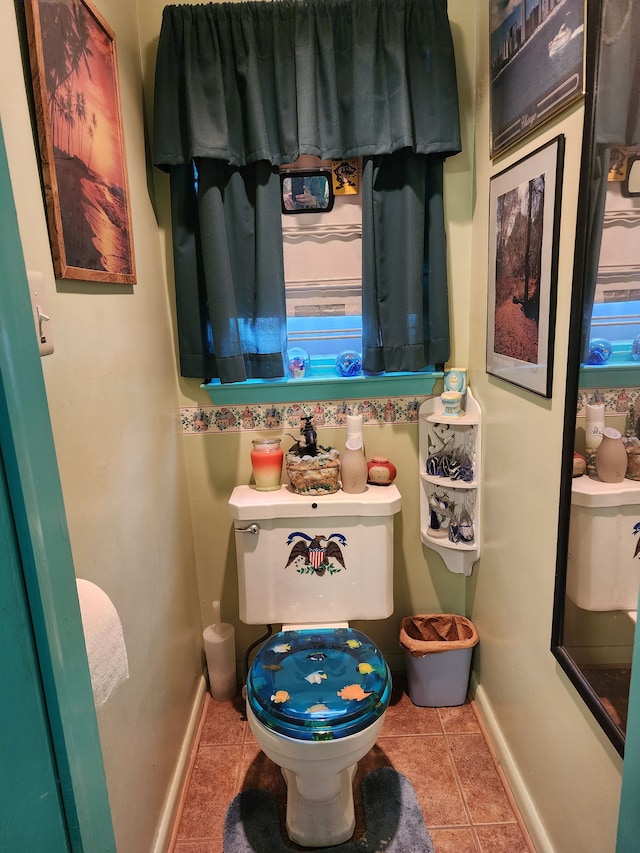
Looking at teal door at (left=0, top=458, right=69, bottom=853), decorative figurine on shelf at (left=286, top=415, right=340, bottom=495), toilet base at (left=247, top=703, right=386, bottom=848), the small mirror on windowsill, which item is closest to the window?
the small mirror on windowsill

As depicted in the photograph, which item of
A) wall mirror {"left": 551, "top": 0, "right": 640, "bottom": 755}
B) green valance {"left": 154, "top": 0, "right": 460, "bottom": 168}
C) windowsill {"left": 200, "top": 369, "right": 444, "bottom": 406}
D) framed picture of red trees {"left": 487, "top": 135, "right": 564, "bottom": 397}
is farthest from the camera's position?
windowsill {"left": 200, "top": 369, "right": 444, "bottom": 406}

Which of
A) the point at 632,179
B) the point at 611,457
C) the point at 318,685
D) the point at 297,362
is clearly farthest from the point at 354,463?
the point at 632,179

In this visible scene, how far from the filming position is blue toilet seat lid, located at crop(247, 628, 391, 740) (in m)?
1.32

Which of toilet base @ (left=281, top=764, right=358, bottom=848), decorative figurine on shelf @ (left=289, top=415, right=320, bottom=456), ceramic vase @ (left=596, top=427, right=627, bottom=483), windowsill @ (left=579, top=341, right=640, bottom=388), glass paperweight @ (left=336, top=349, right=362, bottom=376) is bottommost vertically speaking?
toilet base @ (left=281, top=764, right=358, bottom=848)

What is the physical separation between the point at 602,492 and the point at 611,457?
0.08m

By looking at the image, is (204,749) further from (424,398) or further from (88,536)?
Answer: (424,398)

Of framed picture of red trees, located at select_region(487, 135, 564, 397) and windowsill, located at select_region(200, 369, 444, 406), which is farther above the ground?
framed picture of red trees, located at select_region(487, 135, 564, 397)

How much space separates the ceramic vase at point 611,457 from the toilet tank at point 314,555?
31.0 inches

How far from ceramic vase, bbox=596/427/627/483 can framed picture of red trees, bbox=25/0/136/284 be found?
3.46ft

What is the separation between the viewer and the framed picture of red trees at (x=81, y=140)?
98 cm

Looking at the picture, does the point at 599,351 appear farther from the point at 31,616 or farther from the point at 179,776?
the point at 179,776

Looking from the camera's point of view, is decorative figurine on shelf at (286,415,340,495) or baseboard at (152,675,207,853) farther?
decorative figurine on shelf at (286,415,340,495)

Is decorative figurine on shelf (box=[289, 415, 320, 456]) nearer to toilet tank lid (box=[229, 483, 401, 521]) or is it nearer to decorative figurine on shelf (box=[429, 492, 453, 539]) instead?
toilet tank lid (box=[229, 483, 401, 521])

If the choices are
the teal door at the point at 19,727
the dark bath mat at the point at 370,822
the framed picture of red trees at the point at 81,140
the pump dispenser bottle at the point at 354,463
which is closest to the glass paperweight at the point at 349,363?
the pump dispenser bottle at the point at 354,463
